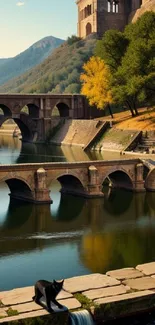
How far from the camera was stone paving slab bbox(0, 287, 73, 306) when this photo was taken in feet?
93.1

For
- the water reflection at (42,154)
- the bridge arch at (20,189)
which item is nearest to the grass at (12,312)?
the bridge arch at (20,189)

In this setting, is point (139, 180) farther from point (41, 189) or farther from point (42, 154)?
point (42, 154)

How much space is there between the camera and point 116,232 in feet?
167

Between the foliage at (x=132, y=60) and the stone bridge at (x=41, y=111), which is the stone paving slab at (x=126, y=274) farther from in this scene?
the stone bridge at (x=41, y=111)

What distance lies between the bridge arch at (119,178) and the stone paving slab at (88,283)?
35.1 m

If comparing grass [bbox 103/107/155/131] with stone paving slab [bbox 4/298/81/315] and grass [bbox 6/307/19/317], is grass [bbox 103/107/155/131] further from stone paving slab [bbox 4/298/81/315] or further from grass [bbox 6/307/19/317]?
grass [bbox 6/307/19/317]

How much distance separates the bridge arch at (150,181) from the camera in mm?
68875

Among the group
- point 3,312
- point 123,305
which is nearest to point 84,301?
point 123,305

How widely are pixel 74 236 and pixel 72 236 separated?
182 mm

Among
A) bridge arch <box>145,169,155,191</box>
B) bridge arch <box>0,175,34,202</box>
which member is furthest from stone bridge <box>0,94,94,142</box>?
bridge arch <box>0,175,34,202</box>

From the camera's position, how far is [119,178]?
231 ft

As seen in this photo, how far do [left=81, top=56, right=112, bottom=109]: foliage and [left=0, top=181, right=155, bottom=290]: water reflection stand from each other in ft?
157

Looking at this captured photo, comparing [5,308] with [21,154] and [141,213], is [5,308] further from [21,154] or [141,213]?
[21,154]

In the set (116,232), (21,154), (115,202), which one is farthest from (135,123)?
(116,232)
